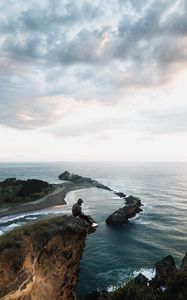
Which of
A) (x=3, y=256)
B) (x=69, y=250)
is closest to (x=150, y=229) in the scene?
(x=69, y=250)

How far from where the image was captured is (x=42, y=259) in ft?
60.5

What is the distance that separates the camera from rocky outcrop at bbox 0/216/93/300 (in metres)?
16.8

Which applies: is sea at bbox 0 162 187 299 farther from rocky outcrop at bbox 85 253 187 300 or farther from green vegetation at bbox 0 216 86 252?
green vegetation at bbox 0 216 86 252

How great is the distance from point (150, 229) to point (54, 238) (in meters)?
48.6

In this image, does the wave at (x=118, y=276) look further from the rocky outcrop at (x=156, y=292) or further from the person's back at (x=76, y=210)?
the person's back at (x=76, y=210)

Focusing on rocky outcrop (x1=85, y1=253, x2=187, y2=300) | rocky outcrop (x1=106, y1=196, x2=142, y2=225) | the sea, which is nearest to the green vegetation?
rocky outcrop (x1=85, y1=253, x2=187, y2=300)

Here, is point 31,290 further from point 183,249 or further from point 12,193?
point 12,193

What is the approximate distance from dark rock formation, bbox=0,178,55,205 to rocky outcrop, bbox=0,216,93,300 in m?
69.1

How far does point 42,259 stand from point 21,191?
262ft

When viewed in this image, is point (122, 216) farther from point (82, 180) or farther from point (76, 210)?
point (82, 180)

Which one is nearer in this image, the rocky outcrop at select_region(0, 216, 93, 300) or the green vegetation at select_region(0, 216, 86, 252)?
the rocky outcrop at select_region(0, 216, 93, 300)

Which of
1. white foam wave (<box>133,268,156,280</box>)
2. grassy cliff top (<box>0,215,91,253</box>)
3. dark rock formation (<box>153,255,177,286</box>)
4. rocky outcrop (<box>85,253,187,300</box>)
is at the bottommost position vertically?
white foam wave (<box>133,268,156,280</box>)

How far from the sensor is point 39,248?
18.3m

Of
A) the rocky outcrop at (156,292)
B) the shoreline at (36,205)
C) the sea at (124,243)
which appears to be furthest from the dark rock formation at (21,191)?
the rocky outcrop at (156,292)
